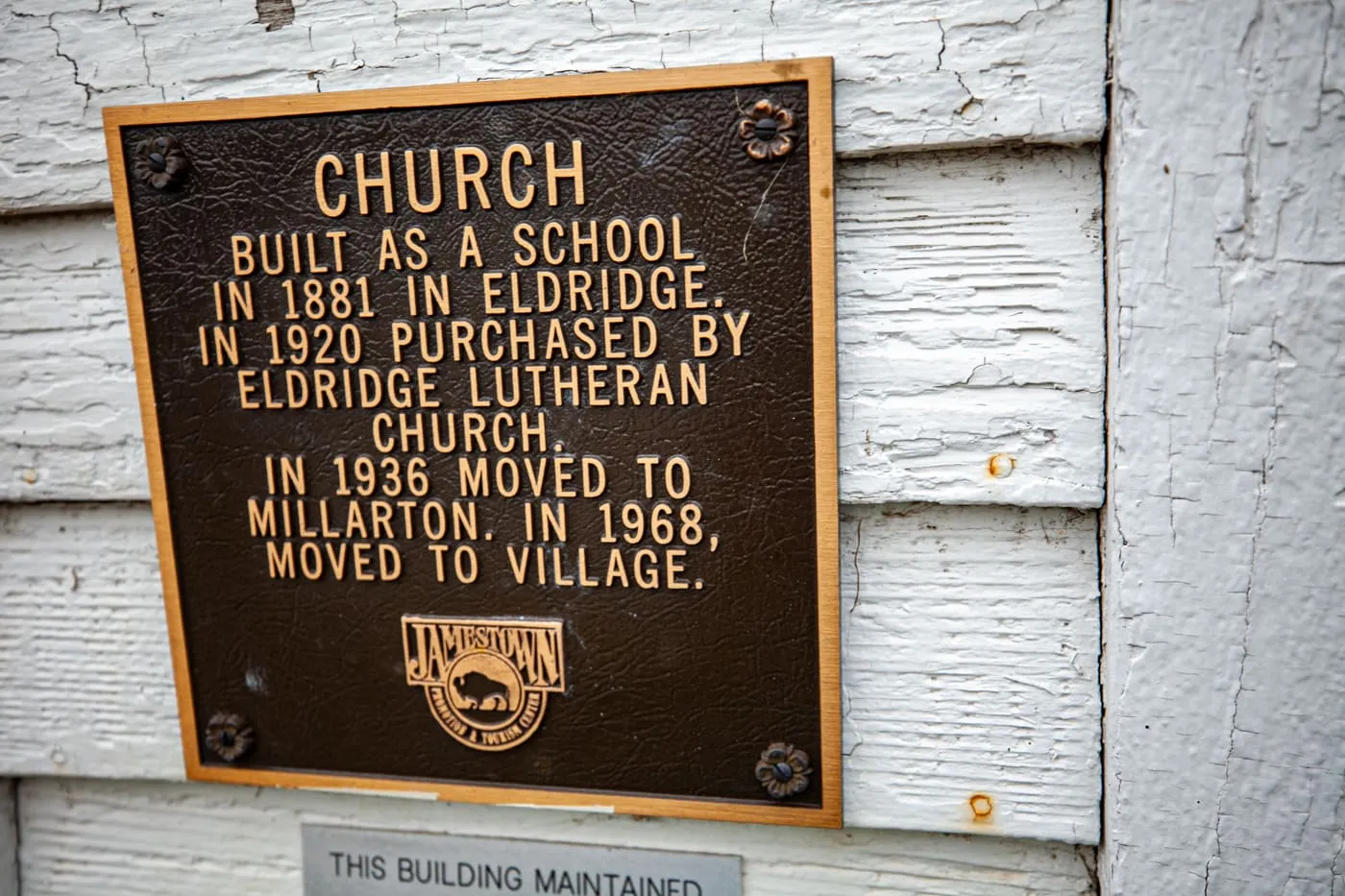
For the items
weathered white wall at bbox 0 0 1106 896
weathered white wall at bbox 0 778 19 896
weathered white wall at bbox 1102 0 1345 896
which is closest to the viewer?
weathered white wall at bbox 1102 0 1345 896

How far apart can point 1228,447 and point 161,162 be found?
1.21 metres

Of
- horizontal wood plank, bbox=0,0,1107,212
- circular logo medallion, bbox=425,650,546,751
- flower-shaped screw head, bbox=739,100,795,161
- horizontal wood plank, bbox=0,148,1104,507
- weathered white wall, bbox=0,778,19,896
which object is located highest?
horizontal wood plank, bbox=0,0,1107,212

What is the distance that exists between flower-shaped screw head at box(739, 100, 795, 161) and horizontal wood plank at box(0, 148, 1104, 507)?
9 cm

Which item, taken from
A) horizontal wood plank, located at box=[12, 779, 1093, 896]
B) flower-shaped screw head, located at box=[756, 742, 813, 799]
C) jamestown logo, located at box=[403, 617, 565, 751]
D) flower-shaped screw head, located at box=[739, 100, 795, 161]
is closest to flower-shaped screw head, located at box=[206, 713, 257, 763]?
horizontal wood plank, located at box=[12, 779, 1093, 896]

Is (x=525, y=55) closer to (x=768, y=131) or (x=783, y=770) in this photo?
(x=768, y=131)

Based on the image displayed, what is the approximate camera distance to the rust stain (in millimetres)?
972

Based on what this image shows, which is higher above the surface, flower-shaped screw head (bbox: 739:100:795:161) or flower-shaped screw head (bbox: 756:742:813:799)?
flower-shaped screw head (bbox: 739:100:795:161)

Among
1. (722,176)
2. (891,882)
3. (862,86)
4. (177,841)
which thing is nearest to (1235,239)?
(862,86)

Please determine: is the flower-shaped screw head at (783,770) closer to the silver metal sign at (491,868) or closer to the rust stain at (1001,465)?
the silver metal sign at (491,868)

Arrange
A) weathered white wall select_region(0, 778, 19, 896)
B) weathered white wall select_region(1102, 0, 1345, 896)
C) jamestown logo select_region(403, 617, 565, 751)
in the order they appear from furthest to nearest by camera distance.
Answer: weathered white wall select_region(0, 778, 19, 896) < jamestown logo select_region(403, 617, 565, 751) < weathered white wall select_region(1102, 0, 1345, 896)

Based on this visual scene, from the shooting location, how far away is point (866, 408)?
1.00 meters

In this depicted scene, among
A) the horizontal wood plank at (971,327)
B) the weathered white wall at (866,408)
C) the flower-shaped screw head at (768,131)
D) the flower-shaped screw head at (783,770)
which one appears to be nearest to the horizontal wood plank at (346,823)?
the weathered white wall at (866,408)

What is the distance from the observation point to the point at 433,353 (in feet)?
3.38

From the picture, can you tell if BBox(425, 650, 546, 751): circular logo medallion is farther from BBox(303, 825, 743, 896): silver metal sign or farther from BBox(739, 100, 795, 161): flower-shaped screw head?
BBox(739, 100, 795, 161): flower-shaped screw head
